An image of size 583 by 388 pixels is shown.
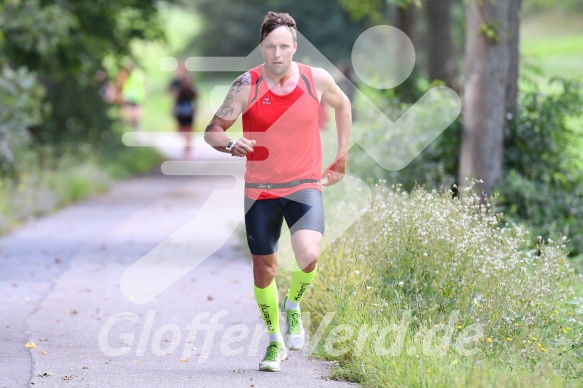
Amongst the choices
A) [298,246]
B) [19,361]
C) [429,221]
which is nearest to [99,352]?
[19,361]

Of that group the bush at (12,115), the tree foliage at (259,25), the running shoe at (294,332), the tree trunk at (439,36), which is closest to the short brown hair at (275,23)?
the running shoe at (294,332)

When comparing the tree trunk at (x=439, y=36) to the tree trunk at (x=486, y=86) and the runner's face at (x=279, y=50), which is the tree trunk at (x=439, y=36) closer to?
the tree trunk at (x=486, y=86)

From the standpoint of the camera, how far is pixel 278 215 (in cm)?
696

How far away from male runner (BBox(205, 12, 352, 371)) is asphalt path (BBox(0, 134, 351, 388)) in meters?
0.69

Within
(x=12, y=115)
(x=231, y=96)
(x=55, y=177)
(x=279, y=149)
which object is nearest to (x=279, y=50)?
(x=231, y=96)

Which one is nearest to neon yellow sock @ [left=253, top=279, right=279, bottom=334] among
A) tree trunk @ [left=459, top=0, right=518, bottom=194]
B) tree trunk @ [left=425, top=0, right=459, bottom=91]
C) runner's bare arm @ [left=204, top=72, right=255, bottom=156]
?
runner's bare arm @ [left=204, top=72, right=255, bottom=156]

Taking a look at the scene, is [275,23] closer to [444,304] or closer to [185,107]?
[444,304]

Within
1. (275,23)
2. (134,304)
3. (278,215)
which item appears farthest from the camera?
(134,304)

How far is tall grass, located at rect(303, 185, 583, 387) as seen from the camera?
20.7ft

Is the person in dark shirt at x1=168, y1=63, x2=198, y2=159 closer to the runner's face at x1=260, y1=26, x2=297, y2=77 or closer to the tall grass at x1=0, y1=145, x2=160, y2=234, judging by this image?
the tall grass at x1=0, y1=145, x2=160, y2=234

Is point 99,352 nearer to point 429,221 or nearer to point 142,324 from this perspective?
point 142,324

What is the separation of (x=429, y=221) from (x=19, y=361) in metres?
2.74

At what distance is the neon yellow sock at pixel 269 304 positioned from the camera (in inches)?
280

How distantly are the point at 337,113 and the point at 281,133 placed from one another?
54 cm
